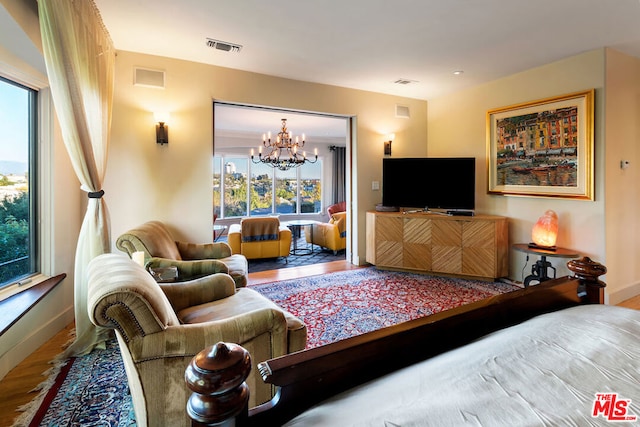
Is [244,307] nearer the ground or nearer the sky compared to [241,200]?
nearer the ground

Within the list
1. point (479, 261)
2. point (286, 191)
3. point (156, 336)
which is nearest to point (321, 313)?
point (156, 336)

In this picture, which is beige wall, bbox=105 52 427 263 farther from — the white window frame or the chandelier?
the chandelier

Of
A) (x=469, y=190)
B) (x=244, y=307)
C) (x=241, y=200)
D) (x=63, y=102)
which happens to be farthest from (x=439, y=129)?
(x=241, y=200)

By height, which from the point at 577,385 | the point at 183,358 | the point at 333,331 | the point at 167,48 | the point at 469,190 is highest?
the point at 167,48

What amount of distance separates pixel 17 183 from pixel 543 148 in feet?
17.1

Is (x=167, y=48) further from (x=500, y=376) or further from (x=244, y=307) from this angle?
(x=500, y=376)

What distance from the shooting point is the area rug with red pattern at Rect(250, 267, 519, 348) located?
2957 mm

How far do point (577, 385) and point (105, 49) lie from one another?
3757 mm

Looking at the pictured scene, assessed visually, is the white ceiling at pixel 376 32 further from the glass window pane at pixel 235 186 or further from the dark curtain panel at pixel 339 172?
the dark curtain panel at pixel 339 172

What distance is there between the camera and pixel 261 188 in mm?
9328

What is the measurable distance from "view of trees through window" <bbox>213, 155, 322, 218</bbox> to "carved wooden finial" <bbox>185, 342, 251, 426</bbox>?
846 cm

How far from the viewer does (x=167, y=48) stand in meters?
3.38

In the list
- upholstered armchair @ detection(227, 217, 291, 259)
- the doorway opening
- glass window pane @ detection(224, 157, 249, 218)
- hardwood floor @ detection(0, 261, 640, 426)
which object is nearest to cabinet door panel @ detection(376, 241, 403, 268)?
upholstered armchair @ detection(227, 217, 291, 259)

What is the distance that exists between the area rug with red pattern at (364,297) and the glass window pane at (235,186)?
522 cm
